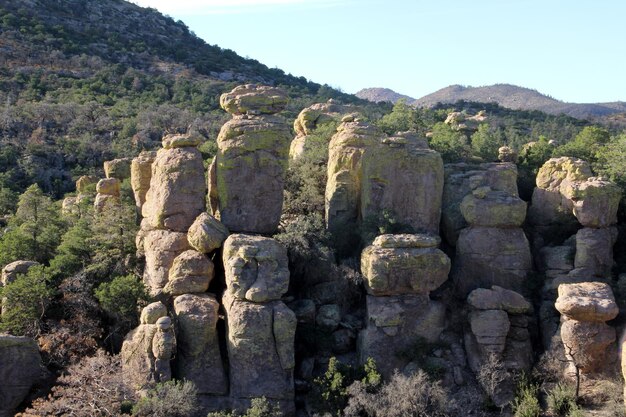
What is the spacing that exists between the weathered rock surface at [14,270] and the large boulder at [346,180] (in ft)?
30.2

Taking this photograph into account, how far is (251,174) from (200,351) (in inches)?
226

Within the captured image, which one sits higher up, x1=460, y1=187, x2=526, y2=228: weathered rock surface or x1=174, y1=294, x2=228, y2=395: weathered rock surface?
x1=460, y1=187, x2=526, y2=228: weathered rock surface

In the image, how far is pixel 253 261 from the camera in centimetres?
1875

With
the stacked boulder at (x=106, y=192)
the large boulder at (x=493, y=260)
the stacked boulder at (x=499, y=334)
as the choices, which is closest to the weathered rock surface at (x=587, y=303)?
the stacked boulder at (x=499, y=334)

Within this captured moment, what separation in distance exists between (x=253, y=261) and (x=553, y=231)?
981cm

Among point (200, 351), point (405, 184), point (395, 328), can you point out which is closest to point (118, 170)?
point (200, 351)

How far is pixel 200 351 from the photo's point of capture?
18.2 m

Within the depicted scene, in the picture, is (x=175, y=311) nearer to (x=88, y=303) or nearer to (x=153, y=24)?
(x=88, y=303)

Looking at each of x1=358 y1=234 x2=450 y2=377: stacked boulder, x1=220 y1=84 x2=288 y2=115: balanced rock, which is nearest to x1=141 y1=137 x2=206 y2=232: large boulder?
x1=220 y1=84 x2=288 y2=115: balanced rock

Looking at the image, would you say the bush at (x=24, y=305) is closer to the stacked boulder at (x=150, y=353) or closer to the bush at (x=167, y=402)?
the stacked boulder at (x=150, y=353)

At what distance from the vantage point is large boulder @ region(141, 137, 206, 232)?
66.5 feet

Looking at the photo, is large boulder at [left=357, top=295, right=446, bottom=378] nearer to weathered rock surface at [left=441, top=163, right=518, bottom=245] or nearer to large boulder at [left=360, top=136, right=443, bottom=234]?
large boulder at [left=360, top=136, right=443, bottom=234]

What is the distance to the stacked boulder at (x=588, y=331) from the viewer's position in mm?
17984

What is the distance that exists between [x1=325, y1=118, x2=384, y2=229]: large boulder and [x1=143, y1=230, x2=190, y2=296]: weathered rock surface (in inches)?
205
